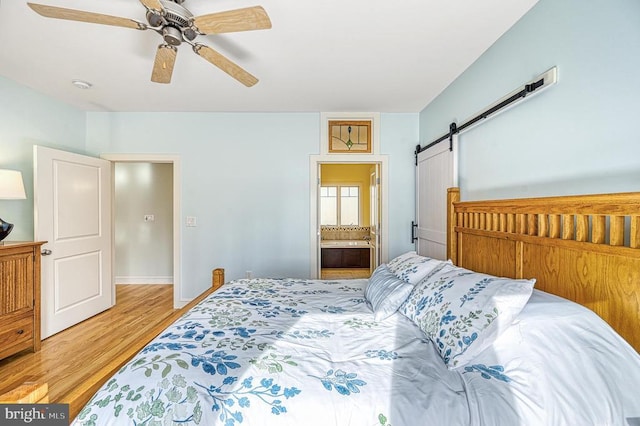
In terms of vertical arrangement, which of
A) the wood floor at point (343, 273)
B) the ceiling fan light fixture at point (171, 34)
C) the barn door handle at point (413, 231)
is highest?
the ceiling fan light fixture at point (171, 34)

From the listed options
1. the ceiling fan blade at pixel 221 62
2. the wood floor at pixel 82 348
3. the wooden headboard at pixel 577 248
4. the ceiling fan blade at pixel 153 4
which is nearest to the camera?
the wooden headboard at pixel 577 248

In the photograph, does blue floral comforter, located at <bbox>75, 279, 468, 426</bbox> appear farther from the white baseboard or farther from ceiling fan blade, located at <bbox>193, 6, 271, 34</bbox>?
the white baseboard

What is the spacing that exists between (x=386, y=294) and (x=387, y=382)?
2.14 feet

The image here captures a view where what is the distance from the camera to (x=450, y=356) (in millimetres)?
1104

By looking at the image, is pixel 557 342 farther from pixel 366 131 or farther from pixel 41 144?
pixel 41 144

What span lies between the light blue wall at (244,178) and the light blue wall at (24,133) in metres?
0.45

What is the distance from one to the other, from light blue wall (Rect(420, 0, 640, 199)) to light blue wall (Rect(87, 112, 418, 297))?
1.41 meters

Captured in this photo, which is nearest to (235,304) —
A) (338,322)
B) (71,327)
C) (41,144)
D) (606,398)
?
(338,322)

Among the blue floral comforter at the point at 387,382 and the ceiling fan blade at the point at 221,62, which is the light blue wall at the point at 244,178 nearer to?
the ceiling fan blade at the point at 221,62

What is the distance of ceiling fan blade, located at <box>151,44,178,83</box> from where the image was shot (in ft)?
5.57

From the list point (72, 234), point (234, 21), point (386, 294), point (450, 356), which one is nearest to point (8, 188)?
point (72, 234)

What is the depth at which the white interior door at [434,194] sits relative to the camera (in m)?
2.70

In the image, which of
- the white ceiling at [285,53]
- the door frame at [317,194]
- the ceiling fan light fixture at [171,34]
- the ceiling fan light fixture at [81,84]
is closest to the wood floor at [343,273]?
the door frame at [317,194]

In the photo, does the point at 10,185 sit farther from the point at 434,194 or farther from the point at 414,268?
the point at 434,194
